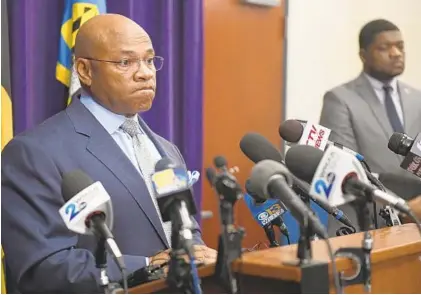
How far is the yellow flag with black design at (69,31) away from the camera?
2.62 metres

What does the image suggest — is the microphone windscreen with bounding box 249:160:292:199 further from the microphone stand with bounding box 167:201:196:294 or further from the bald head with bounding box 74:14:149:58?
the bald head with bounding box 74:14:149:58

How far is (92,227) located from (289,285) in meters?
0.35

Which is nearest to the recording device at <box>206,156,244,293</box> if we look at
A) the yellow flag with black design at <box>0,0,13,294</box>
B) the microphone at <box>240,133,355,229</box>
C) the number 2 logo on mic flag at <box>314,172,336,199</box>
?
the number 2 logo on mic flag at <box>314,172,336,199</box>

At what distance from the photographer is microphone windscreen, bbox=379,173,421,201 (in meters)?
3.36

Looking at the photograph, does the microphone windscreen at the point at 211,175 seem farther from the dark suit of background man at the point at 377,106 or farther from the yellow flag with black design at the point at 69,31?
the dark suit of background man at the point at 377,106

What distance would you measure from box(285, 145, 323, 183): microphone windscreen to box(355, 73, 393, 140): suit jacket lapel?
208 centimetres

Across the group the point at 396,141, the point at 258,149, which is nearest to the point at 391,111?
the point at 396,141

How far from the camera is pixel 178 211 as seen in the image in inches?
49.1

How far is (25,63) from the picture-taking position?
2525 mm

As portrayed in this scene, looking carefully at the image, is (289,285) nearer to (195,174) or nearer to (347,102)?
(195,174)

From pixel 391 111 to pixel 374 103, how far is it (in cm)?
9

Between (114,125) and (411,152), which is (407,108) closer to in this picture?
(411,152)

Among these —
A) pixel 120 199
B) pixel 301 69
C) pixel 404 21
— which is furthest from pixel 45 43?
pixel 404 21

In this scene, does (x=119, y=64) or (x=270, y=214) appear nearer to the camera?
(x=270, y=214)
